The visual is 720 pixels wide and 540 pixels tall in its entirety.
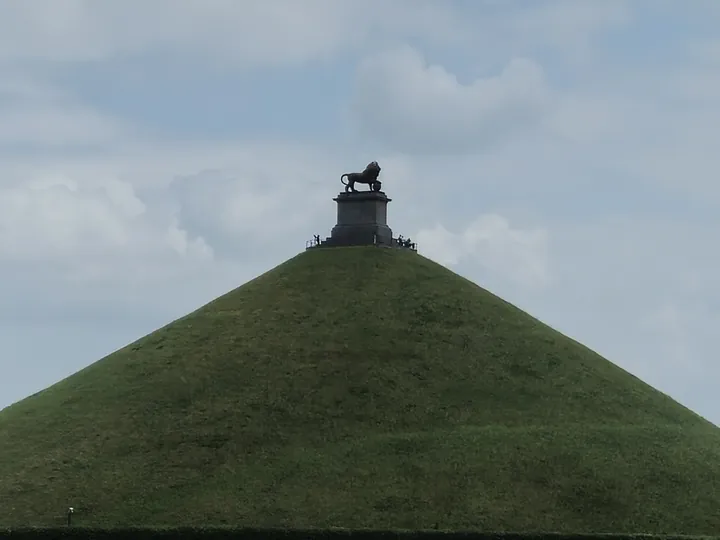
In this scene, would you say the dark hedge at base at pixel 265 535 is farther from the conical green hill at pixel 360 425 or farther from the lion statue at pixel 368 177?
the lion statue at pixel 368 177

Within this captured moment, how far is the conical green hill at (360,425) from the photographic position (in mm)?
62250

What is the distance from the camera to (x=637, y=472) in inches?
2596

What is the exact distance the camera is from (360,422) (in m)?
70.6

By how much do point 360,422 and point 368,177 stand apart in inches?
893

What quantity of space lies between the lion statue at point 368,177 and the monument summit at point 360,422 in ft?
0.46

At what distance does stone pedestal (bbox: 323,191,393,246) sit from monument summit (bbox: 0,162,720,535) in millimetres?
142

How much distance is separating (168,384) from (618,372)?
3009 cm

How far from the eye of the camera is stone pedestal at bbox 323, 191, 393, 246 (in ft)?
288

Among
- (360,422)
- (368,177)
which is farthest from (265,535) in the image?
(368,177)

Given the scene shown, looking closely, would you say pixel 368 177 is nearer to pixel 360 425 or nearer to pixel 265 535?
pixel 360 425

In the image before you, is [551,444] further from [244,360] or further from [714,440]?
[244,360]

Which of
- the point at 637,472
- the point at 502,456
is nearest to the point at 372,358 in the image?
the point at 502,456

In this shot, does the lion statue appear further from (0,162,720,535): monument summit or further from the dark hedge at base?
the dark hedge at base

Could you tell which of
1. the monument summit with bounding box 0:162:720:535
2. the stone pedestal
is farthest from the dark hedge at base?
the stone pedestal
